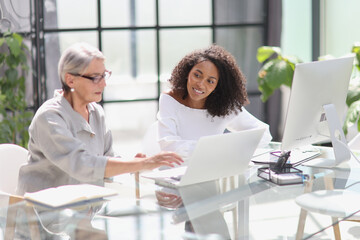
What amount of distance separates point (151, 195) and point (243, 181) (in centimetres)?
43

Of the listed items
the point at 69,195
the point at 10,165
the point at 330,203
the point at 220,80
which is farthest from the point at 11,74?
the point at 330,203

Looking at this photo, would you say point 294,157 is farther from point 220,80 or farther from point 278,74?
point 278,74

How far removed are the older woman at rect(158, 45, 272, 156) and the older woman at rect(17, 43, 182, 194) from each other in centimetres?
60

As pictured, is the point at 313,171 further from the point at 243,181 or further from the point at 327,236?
the point at 327,236

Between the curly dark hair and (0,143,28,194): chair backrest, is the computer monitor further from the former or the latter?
(0,143,28,194): chair backrest

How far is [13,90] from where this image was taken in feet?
13.7

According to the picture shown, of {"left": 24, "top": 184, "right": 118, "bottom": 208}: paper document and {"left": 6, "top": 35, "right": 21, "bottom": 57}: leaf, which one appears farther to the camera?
{"left": 6, "top": 35, "right": 21, "bottom": 57}: leaf

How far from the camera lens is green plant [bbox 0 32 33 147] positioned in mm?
4031

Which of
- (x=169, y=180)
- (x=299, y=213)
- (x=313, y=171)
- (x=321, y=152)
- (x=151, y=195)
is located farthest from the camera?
(x=321, y=152)

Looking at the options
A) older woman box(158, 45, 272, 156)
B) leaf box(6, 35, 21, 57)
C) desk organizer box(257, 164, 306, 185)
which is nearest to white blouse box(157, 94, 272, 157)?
older woman box(158, 45, 272, 156)

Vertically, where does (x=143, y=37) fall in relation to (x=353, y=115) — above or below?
above

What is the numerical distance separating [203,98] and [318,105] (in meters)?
0.74

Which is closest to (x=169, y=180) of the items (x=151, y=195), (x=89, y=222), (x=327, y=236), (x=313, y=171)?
(x=151, y=195)

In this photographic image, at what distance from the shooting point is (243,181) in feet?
7.47
